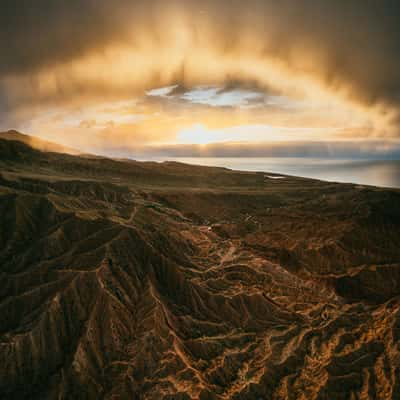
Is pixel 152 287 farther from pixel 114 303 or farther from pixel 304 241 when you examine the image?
pixel 304 241

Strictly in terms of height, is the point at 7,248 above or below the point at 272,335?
above

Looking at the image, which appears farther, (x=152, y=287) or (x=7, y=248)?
(x=7, y=248)

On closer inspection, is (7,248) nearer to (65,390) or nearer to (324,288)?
(65,390)

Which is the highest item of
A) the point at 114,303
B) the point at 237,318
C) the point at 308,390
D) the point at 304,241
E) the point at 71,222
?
the point at 71,222

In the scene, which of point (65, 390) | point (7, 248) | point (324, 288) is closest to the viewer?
point (65, 390)

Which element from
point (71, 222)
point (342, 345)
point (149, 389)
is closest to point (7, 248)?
point (71, 222)

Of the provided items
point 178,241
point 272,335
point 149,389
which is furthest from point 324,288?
point 149,389

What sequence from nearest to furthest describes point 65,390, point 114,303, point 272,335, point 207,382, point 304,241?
1. point 65,390
2. point 207,382
3. point 114,303
4. point 272,335
5. point 304,241
